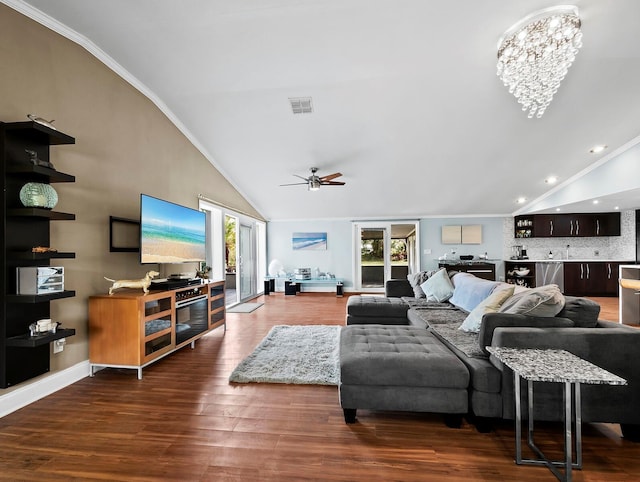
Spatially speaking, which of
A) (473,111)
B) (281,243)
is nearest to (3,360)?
(473,111)

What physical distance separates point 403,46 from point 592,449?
336 cm

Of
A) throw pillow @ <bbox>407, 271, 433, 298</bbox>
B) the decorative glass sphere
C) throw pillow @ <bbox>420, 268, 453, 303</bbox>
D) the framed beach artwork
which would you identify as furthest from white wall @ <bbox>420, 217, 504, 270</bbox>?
the decorative glass sphere

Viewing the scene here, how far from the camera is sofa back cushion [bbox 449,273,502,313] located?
325 centimetres

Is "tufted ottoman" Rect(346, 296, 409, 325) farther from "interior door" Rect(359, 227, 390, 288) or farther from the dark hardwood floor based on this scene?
"interior door" Rect(359, 227, 390, 288)

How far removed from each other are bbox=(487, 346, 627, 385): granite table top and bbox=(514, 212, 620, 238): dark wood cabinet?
294 inches

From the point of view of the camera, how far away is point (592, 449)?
1773 mm

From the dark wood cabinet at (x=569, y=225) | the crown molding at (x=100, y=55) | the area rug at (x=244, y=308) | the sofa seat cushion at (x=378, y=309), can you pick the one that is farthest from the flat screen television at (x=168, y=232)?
the dark wood cabinet at (x=569, y=225)

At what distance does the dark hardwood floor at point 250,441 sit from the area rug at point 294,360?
0.12m

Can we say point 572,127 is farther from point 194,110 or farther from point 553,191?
point 194,110

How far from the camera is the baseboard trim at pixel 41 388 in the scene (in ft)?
7.31

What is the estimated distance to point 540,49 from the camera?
103 inches

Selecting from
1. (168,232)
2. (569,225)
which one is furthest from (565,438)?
(569,225)

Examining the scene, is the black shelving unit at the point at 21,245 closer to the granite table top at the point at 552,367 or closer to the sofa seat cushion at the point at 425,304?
the granite table top at the point at 552,367

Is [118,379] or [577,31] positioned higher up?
[577,31]
